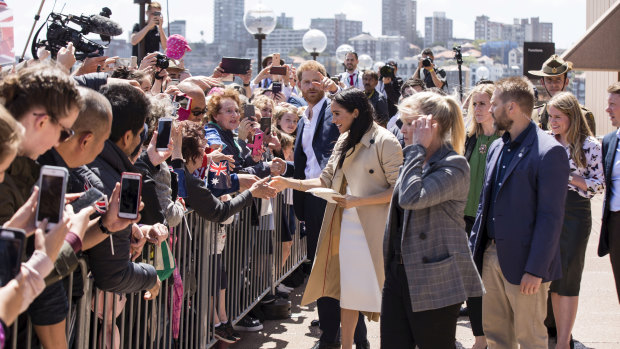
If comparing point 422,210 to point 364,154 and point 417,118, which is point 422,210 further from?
point 364,154

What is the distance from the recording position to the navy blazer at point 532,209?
456cm

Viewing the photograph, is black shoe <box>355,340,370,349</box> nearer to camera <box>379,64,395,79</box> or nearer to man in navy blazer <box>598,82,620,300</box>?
man in navy blazer <box>598,82,620,300</box>

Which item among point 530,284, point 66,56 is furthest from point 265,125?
point 530,284

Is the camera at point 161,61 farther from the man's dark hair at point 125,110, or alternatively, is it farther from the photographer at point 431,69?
the photographer at point 431,69

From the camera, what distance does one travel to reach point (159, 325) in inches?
178

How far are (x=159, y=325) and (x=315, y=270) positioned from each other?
164 centimetres

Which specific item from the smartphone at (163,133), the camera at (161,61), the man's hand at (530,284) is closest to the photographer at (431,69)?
the camera at (161,61)

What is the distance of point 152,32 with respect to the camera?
9836mm

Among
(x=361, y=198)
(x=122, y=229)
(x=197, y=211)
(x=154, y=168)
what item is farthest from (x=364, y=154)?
(x=122, y=229)

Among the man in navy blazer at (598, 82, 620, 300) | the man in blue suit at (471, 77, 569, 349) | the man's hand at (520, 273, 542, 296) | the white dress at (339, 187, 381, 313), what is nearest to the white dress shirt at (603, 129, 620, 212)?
the man in navy blazer at (598, 82, 620, 300)

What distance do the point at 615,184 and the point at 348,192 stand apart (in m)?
2.12

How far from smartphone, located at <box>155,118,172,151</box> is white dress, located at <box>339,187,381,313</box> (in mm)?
1844

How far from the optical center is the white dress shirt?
235 inches

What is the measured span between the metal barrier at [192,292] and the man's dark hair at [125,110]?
712mm
